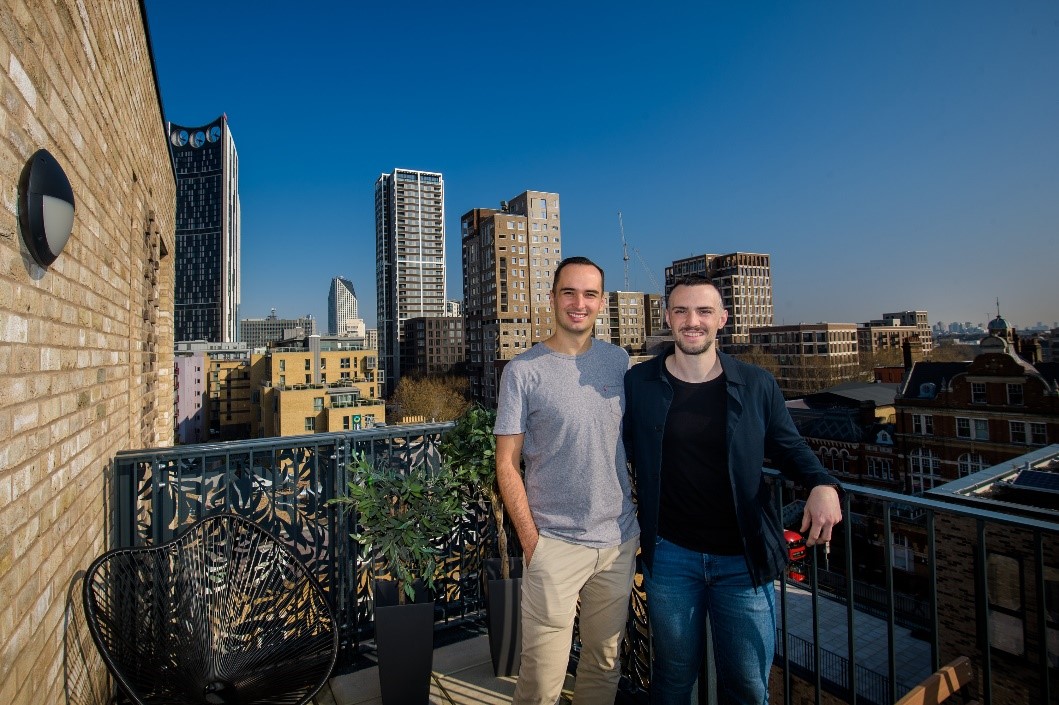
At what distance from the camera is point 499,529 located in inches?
121

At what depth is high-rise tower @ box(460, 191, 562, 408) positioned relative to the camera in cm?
5869

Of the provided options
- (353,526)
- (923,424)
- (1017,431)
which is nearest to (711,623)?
(353,526)

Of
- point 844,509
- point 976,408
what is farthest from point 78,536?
point 976,408

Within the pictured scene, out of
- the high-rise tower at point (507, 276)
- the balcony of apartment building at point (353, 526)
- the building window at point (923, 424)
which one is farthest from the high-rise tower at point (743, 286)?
the balcony of apartment building at point (353, 526)

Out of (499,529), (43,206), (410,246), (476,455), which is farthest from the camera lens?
(410,246)

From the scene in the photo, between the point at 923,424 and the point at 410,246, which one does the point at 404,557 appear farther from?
the point at 410,246

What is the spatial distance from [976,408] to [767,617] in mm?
25799

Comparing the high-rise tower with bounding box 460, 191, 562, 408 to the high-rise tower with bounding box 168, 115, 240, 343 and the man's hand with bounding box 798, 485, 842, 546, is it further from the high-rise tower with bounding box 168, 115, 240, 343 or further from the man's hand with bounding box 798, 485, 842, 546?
the high-rise tower with bounding box 168, 115, 240, 343

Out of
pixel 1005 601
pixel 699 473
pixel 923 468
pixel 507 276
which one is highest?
pixel 507 276

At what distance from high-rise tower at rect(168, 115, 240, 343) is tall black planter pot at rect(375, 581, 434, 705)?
123975 mm

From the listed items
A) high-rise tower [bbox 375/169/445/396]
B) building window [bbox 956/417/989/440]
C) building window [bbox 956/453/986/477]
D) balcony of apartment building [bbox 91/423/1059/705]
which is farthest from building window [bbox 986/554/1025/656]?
high-rise tower [bbox 375/169/445/396]

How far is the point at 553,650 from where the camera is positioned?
206cm

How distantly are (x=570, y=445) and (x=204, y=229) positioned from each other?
425 feet

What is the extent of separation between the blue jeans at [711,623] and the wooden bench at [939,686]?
0.42m
